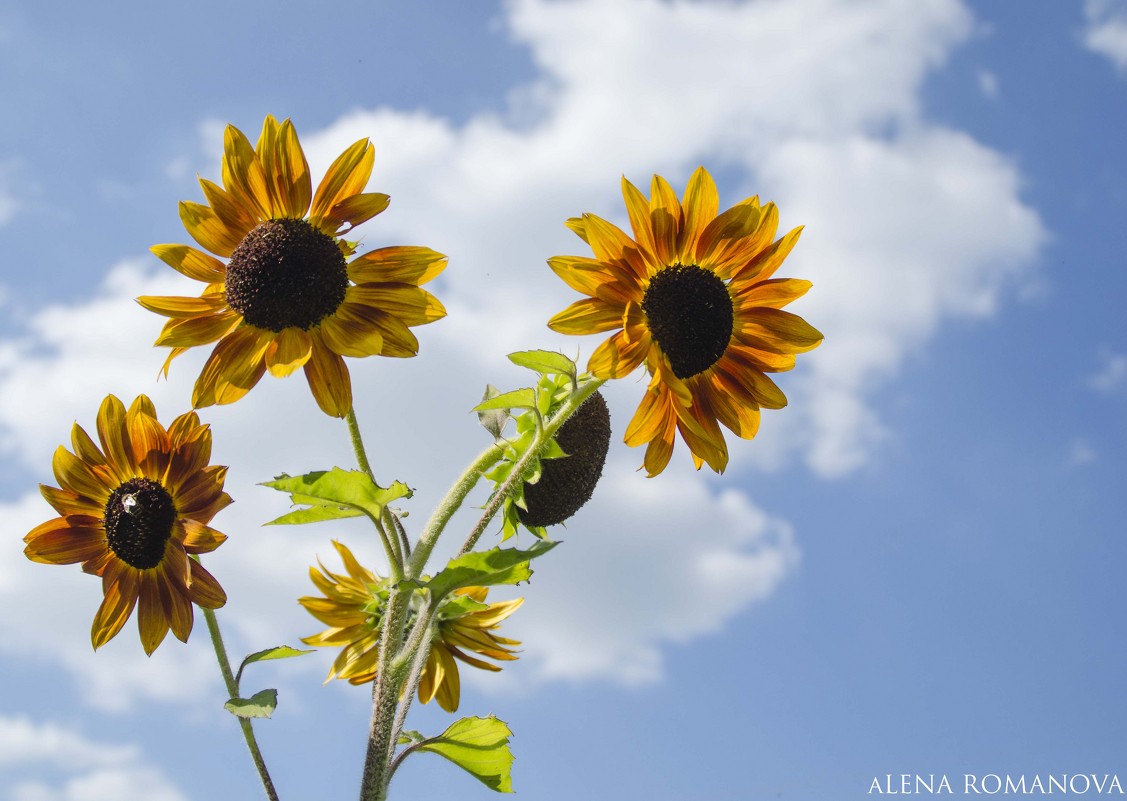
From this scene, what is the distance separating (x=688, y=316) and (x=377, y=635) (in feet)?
4.47

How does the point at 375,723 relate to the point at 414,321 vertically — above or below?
below

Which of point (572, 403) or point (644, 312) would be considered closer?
point (572, 403)

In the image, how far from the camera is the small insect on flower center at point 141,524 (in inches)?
114

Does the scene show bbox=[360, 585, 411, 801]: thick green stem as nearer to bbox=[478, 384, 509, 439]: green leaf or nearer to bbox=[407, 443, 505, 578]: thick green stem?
bbox=[407, 443, 505, 578]: thick green stem

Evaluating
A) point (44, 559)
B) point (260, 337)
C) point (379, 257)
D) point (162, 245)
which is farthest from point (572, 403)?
point (44, 559)

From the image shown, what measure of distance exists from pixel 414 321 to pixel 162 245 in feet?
2.21

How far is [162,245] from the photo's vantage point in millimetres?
2682

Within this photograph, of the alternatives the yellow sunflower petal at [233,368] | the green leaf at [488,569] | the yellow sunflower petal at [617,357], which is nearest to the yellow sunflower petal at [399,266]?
the yellow sunflower petal at [233,368]

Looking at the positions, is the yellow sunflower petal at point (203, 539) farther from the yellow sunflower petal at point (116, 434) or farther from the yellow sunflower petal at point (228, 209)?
the yellow sunflower petal at point (228, 209)

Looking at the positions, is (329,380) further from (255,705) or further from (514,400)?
(255,705)

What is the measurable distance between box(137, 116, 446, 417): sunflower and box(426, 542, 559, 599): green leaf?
51 centimetres

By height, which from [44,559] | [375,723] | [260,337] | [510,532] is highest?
[260,337]

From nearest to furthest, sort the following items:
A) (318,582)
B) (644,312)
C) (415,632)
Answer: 1. (415,632)
2. (644,312)
3. (318,582)

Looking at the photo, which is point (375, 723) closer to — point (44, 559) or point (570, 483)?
point (570, 483)
